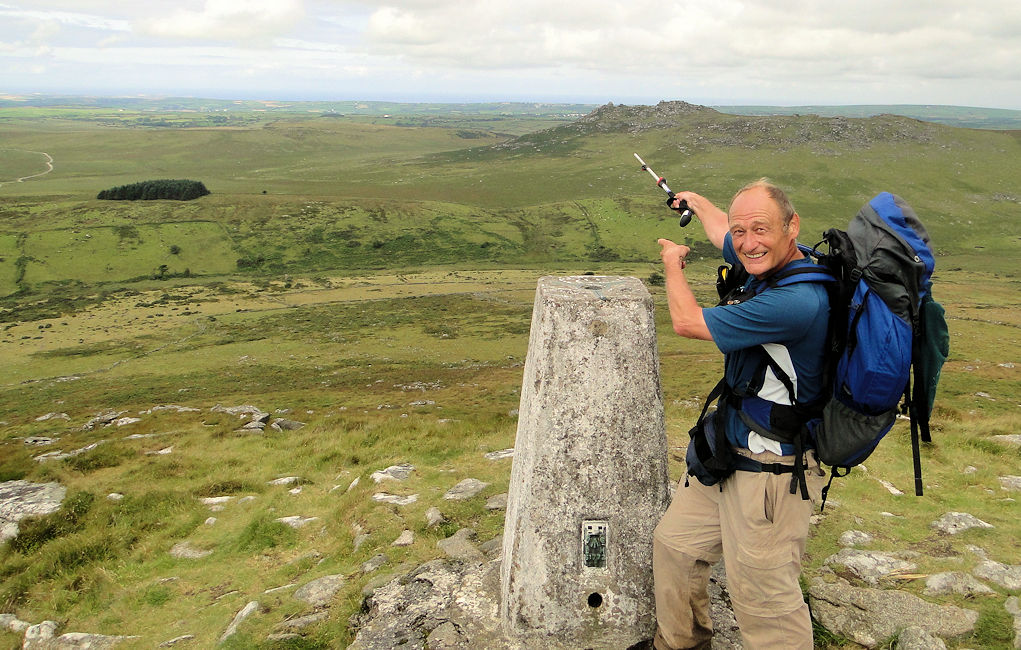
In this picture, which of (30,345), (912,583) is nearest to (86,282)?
(30,345)

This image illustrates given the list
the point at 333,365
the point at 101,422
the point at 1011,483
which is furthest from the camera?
the point at 333,365

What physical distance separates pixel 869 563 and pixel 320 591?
6762 millimetres

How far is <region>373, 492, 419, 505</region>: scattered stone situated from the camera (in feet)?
33.3

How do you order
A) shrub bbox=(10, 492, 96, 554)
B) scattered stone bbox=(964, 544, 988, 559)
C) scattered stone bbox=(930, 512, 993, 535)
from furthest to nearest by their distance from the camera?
1. shrub bbox=(10, 492, 96, 554)
2. scattered stone bbox=(930, 512, 993, 535)
3. scattered stone bbox=(964, 544, 988, 559)

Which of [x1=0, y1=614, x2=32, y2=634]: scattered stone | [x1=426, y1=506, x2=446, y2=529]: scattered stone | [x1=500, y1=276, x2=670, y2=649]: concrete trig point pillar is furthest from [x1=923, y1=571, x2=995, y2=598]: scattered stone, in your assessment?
[x1=0, y1=614, x2=32, y2=634]: scattered stone

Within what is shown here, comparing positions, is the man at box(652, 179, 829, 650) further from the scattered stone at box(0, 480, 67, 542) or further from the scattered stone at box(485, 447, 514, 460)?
the scattered stone at box(0, 480, 67, 542)

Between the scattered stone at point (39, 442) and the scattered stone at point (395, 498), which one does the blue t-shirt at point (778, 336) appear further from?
the scattered stone at point (39, 442)

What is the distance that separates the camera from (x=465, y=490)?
1048 cm

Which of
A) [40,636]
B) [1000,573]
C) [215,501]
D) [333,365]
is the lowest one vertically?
[333,365]

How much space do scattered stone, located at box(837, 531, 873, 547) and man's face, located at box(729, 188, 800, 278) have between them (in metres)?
5.58

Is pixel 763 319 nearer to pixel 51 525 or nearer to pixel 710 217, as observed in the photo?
pixel 710 217

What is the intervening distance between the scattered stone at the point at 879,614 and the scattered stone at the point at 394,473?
7352 mm

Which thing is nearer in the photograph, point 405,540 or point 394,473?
point 405,540

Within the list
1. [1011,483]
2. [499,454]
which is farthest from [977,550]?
[499,454]
